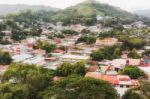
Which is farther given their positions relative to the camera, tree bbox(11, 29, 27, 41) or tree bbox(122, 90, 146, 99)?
tree bbox(11, 29, 27, 41)

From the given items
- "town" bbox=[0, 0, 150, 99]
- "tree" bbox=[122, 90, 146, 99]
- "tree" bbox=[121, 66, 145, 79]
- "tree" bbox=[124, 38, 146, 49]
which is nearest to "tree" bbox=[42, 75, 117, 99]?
"town" bbox=[0, 0, 150, 99]

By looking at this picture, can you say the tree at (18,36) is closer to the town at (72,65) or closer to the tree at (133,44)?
the town at (72,65)

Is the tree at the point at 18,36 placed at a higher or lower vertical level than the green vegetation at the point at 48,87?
lower

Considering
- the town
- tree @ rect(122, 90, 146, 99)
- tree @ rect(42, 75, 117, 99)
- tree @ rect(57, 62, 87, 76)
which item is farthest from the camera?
tree @ rect(57, 62, 87, 76)

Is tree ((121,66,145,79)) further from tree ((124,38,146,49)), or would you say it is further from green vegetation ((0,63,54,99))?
tree ((124,38,146,49))

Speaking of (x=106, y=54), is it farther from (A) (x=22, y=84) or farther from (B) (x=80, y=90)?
(B) (x=80, y=90)

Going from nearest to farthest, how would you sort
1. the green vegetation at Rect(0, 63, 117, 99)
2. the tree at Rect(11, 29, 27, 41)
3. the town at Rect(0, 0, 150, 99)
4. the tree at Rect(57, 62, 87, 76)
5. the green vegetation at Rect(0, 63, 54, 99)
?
the green vegetation at Rect(0, 63, 117, 99) → the green vegetation at Rect(0, 63, 54, 99) → the town at Rect(0, 0, 150, 99) → the tree at Rect(57, 62, 87, 76) → the tree at Rect(11, 29, 27, 41)

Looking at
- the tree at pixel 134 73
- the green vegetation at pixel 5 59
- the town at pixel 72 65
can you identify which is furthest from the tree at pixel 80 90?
the green vegetation at pixel 5 59

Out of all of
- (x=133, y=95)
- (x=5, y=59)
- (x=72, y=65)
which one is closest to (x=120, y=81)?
(x=72, y=65)
